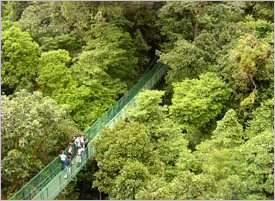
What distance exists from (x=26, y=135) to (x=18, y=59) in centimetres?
877

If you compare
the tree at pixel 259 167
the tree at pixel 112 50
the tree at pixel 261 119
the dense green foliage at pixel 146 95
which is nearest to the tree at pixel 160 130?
the dense green foliage at pixel 146 95

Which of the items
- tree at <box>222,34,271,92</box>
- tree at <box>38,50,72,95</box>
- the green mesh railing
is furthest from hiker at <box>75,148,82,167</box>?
tree at <box>222,34,271,92</box>

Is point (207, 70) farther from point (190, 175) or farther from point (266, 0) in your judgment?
Result: point (190, 175)

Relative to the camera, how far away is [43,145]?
2509 cm

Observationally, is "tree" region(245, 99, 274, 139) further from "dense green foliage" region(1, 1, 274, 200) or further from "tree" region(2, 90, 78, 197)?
"tree" region(2, 90, 78, 197)

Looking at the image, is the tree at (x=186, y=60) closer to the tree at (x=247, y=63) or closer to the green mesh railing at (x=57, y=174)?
the tree at (x=247, y=63)

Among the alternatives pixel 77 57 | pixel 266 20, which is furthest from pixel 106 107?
pixel 266 20

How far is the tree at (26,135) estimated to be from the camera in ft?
75.7

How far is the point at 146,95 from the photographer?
26422 millimetres

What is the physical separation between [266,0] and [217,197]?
54.8ft

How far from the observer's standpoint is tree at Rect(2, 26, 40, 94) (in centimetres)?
3053

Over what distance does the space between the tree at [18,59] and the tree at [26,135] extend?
217 inches

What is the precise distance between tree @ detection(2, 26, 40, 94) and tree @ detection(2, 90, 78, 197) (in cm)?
551

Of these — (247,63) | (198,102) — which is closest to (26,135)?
(198,102)
